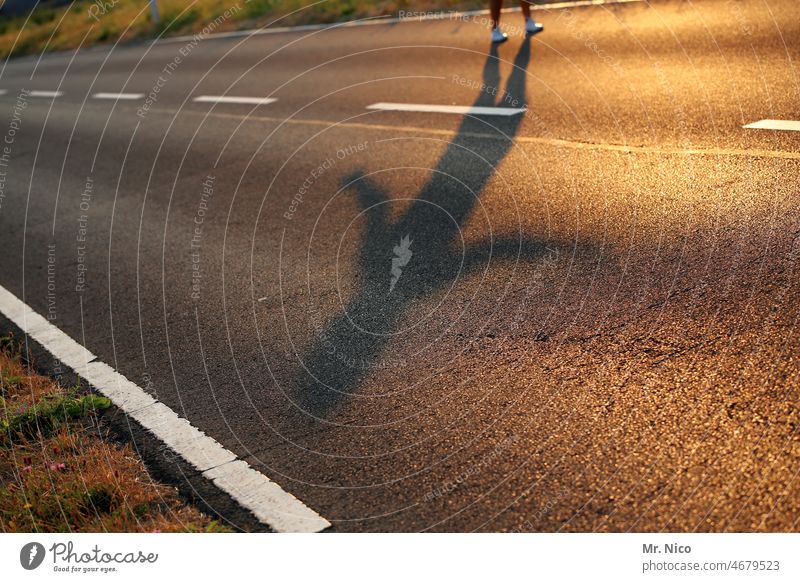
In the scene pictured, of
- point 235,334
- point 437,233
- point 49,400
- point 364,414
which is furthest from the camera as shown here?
point 437,233

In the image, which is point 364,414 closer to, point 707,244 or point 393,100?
point 707,244

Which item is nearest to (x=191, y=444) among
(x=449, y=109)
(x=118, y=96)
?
(x=449, y=109)

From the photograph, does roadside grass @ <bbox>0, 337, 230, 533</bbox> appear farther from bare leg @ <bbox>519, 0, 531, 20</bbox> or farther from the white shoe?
bare leg @ <bbox>519, 0, 531, 20</bbox>

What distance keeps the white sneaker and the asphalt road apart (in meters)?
0.10

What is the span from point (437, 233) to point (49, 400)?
2.59 m

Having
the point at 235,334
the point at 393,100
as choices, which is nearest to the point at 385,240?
the point at 235,334

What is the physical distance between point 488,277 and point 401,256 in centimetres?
80

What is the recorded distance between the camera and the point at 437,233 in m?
6.01

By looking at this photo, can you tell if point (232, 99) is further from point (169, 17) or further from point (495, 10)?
point (169, 17)

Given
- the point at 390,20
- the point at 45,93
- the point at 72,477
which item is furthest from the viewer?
the point at 45,93

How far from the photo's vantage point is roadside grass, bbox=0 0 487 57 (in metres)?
Result: 15.3

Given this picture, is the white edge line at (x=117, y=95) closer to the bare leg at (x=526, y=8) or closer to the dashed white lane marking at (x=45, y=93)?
the dashed white lane marking at (x=45, y=93)

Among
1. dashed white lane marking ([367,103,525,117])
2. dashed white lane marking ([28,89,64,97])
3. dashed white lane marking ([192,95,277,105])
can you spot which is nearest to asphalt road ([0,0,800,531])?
dashed white lane marking ([367,103,525,117])

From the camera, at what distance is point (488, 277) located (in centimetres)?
518
